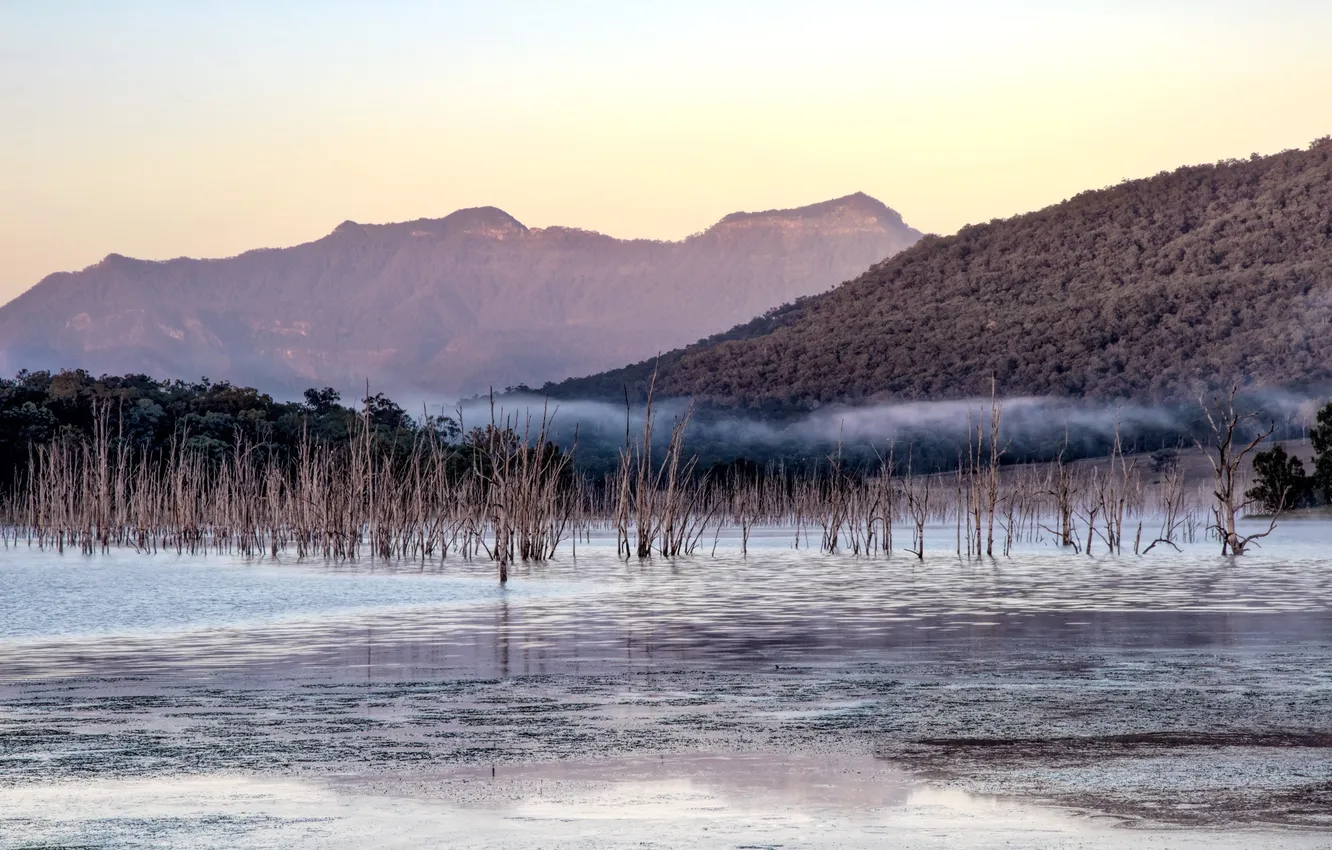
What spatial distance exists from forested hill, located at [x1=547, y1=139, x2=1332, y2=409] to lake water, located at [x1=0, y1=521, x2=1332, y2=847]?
225 ft

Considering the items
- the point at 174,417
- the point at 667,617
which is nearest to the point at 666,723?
the point at 667,617

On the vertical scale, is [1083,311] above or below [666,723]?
above

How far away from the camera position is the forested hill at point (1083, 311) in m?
84.2

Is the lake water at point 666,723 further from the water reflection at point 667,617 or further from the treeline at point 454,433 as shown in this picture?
the treeline at point 454,433

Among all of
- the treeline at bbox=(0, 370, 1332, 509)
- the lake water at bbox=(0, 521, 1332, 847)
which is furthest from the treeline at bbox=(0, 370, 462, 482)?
the lake water at bbox=(0, 521, 1332, 847)

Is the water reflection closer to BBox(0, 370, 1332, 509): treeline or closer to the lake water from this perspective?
the lake water

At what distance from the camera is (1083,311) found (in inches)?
3556

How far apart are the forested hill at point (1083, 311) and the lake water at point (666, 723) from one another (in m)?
68.5

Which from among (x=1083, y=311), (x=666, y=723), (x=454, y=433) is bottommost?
(x=666, y=723)

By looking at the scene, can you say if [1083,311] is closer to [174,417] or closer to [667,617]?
[174,417]

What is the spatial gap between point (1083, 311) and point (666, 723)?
8581 cm

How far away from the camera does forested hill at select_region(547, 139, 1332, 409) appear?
8419cm

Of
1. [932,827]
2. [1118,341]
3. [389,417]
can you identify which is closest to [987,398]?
[1118,341]

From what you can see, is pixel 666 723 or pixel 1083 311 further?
pixel 1083 311
